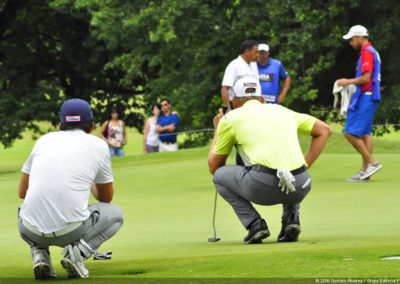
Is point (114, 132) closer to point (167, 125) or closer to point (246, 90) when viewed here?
point (167, 125)

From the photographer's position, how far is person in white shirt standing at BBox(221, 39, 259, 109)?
12.7 metres

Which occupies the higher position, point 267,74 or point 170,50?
point 170,50

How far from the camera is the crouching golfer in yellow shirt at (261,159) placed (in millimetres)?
6820

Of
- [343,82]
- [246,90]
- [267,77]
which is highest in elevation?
[246,90]

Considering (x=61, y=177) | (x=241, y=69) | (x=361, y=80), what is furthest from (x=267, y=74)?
(x=61, y=177)

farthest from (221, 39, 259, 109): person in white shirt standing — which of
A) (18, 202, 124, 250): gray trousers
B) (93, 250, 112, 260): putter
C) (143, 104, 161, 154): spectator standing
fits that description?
(143, 104, 161, 154): spectator standing

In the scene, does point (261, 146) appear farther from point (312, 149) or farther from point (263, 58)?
point (263, 58)

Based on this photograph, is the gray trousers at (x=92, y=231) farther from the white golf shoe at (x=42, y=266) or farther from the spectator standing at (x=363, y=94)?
the spectator standing at (x=363, y=94)

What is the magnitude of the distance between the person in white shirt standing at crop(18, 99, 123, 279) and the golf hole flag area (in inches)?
8.1

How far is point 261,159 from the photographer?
6855mm

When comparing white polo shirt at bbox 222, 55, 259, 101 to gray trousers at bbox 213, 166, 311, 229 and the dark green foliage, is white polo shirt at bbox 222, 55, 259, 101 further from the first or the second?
the dark green foliage

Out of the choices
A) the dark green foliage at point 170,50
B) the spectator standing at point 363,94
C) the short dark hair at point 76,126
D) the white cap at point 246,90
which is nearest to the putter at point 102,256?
the short dark hair at point 76,126

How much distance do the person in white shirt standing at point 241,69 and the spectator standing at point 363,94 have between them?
4.64 ft

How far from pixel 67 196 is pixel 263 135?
200cm
